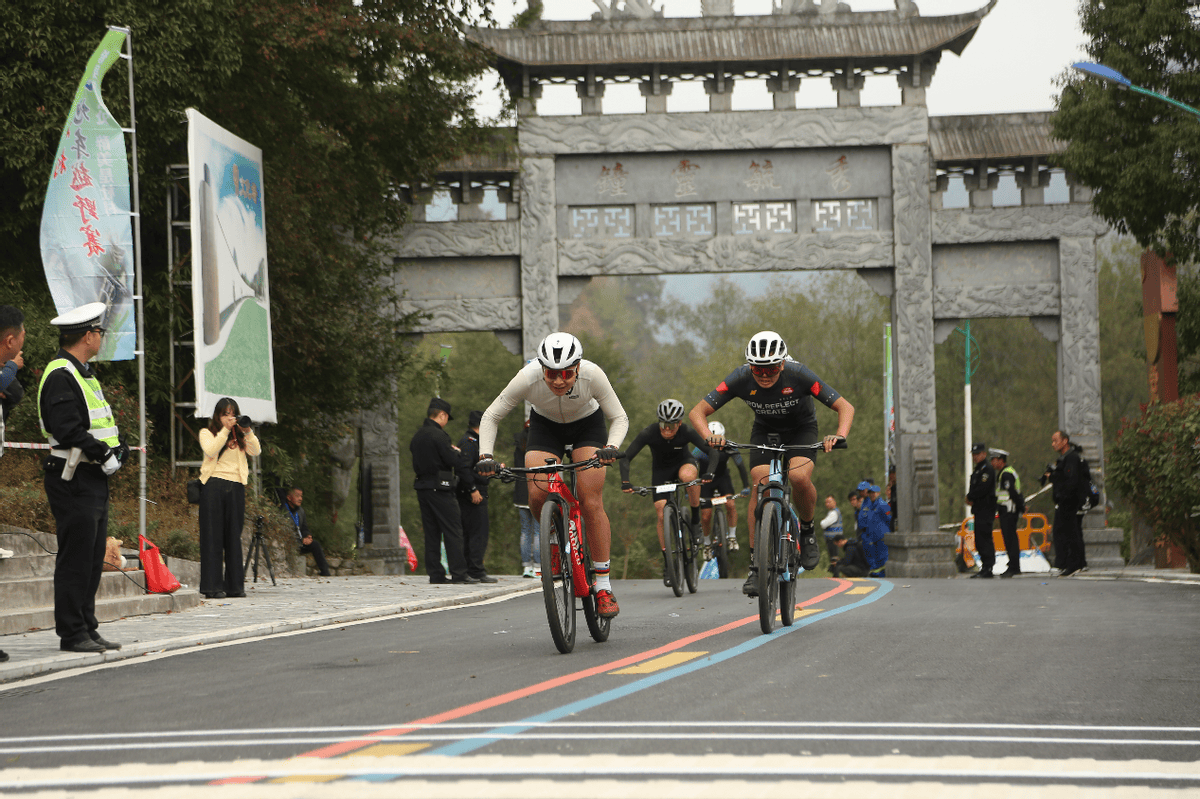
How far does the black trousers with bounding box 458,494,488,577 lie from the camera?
18.4 metres

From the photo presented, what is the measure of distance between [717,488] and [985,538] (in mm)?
5511

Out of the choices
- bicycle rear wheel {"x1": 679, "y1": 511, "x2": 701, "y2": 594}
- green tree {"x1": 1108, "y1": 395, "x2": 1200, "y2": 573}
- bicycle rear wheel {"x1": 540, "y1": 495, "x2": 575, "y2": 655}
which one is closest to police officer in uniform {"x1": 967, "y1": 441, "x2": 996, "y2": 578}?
green tree {"x1": 1108, "y1": 395, "x2": 1200, "y2": 573}

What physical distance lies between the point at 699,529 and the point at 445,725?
1016 centimetres

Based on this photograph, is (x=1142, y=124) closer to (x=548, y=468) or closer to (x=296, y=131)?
(x=296, y=131)

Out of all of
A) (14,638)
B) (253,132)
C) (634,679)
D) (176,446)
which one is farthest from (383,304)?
(634,679)

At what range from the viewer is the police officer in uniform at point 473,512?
18000mm

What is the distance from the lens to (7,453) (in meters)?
17.0

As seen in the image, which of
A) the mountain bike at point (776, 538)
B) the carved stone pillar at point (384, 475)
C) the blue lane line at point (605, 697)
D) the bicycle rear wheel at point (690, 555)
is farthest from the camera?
the carved stone pillar at point (384, 475)

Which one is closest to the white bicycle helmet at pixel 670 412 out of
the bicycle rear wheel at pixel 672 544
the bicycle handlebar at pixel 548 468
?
the bicycle rear wheel at pixel 672 544

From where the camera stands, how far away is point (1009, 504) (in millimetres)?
22016

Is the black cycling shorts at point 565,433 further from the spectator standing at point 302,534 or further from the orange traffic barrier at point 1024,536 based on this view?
the orange traffic barrier at point 1024,536

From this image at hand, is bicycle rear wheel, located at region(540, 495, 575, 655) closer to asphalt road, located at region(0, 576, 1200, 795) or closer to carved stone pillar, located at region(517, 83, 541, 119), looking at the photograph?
asphalt road, located at region(0, 576, 1200, 795)

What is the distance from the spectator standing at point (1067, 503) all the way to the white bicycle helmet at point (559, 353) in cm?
1354

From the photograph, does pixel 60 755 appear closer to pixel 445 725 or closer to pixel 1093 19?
pixel 445 725
